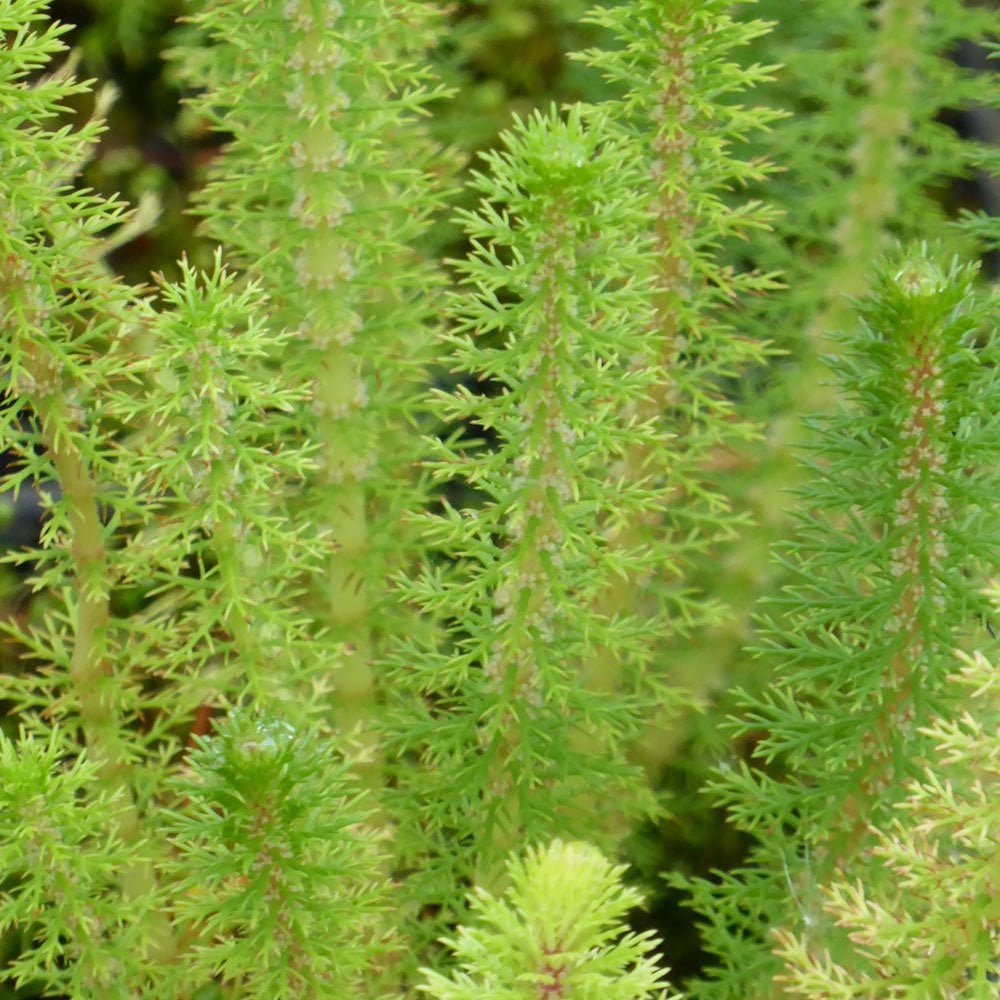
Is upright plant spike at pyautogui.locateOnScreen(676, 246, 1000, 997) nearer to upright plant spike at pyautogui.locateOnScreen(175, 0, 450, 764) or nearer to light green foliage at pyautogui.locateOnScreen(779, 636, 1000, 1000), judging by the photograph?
light green foliage at pyautogui.locateOnScreen(779, 636, 1000, 1000)

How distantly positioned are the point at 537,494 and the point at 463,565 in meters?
0.16

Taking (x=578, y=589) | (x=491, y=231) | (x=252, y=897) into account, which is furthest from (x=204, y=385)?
(x=578, y=589)

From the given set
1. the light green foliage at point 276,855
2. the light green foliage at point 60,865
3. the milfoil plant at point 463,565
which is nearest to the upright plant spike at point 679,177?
the milfoil plant at point 463,565

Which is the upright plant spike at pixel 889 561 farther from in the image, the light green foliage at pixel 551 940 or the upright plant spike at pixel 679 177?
the light green foliage at pixel 551 940

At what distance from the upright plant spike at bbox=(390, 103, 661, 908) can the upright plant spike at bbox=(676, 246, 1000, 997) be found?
0.47ft

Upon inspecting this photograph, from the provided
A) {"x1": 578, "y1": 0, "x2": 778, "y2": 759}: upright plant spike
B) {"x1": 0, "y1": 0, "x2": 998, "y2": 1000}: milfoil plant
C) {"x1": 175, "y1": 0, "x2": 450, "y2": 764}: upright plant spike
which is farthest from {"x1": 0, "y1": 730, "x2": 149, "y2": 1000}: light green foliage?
{"x1": 578, "y1": 0, "x2": 778, "y2": 759}: upright plant spike

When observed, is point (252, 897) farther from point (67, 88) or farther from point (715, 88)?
point (715, 88)

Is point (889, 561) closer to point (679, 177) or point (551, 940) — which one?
point (679, 177)

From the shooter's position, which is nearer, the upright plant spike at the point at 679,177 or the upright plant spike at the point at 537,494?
the upright plant spike at the point at 537,494

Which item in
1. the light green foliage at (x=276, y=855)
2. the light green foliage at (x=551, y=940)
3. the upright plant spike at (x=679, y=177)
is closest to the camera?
the light green foliage at (x=551, y=940)

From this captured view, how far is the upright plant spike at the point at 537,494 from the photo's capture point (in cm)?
88

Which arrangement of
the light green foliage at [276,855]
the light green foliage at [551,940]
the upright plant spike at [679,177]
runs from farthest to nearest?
the upright plant spike at [679,177], the light green foliage at [276,855], the light green foliage at [551,940]

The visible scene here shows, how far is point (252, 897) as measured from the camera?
876 millimetres

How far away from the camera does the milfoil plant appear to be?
87 cm
